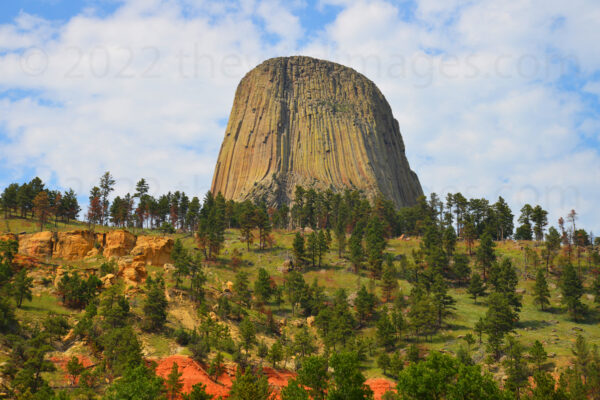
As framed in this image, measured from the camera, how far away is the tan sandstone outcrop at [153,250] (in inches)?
3628

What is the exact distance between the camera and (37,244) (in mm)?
90188

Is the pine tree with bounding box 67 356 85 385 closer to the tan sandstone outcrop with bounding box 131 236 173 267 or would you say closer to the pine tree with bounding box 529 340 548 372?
the tan sandstone outcrop with bounding box 131 236 173 267

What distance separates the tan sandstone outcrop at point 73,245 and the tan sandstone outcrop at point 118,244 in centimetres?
346

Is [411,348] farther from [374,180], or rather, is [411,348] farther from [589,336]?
[374,180]

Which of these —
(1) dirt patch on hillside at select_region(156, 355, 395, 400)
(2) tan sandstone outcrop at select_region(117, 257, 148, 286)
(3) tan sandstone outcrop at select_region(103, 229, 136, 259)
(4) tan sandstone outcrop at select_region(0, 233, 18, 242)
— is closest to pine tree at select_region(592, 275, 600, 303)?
(1) dirt patch on hillside at select_region(156, 355, 395, 400)

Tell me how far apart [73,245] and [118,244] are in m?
8.46

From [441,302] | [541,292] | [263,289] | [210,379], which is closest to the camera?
[210,379]

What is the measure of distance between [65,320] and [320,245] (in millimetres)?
56287

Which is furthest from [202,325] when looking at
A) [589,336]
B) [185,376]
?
[589,336]

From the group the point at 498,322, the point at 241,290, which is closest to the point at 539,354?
the point at 498,322

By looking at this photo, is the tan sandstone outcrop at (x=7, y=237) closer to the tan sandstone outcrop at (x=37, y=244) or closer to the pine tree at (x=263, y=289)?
the tan sandstone outcrop at (x=37, y=244)

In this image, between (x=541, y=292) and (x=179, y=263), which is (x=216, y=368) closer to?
(x=179, y=263)

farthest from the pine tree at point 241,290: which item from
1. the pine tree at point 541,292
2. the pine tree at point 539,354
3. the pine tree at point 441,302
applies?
the pine tree at point 541,292

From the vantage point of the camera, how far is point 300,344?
73.8 m
